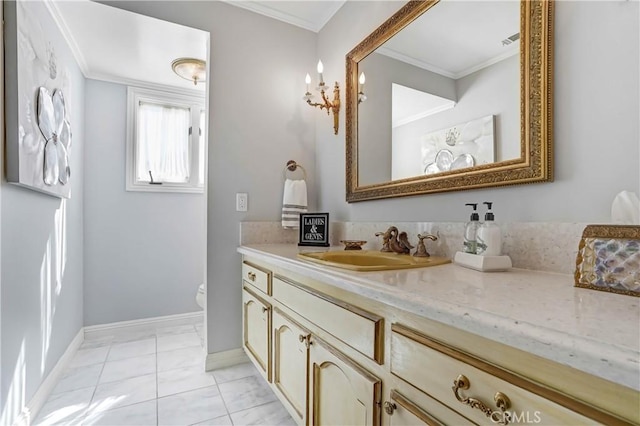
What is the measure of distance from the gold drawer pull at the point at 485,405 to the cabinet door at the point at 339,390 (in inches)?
11.1

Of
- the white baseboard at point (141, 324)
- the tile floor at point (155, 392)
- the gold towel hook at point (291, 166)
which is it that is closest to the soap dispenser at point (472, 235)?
the tile floor at point (155, 392)

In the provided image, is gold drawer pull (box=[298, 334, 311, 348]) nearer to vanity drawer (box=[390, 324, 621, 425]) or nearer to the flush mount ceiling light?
vanity drawer (box=[390, 324, 621, 425])

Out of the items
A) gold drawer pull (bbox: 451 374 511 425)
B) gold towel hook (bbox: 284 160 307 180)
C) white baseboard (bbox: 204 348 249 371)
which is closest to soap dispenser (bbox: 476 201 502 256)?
gold drawer pull (bbox: 451 374 511 425)

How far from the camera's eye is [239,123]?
2.12 meters

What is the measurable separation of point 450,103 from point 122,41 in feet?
7.46

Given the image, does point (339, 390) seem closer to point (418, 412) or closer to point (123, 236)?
point (418, 412)

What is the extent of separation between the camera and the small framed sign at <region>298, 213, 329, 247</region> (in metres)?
1.92

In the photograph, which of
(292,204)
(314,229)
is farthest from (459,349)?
(292,204)

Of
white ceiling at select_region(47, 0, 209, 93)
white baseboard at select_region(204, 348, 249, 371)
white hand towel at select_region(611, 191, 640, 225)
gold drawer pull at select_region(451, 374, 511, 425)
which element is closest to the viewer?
gold drawer pull at select_region(451, 374, 511, 425)

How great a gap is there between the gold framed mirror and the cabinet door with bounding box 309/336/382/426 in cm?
83

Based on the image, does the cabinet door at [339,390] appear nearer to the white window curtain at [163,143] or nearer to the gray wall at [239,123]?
the gray wall at [239,123]

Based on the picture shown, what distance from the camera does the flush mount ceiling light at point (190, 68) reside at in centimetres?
245

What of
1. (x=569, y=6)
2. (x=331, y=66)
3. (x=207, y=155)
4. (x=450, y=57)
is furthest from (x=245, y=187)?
(x=569, y=6)

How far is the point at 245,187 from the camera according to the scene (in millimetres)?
2131
